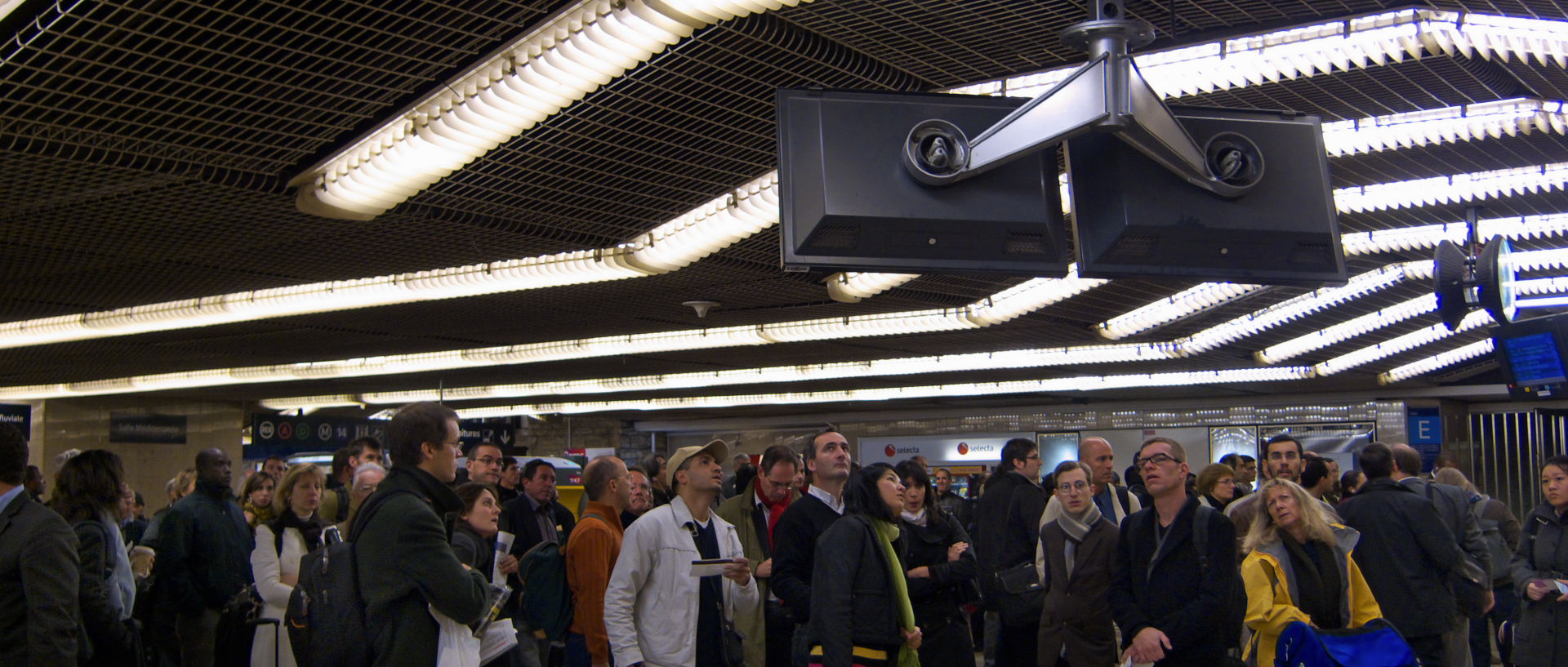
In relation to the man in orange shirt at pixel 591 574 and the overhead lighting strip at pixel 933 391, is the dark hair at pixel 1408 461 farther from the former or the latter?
the overhead lighting strip at pixel 933 391

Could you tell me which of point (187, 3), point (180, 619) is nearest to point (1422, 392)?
point (180, 619)

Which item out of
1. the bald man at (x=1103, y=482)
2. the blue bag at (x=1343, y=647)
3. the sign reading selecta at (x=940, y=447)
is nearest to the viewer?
the blue bag at (x=1343, y=647)

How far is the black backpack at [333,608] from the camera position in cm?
335

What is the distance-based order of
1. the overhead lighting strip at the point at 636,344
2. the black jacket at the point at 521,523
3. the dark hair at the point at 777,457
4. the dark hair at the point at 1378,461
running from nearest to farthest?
the dark hair at the point at 1378,461 → the dark hair at the point at 777,457 → the black jacket at the point at 521,523 → the overhead lighting strip at the point at 636,344

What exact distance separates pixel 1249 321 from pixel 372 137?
7762 mm

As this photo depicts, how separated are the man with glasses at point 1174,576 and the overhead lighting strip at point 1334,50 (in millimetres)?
1449

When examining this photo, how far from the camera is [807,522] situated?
5.23 metres

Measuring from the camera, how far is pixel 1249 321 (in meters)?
10.3

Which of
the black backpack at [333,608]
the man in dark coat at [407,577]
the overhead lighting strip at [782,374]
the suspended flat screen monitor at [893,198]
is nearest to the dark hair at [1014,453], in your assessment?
the suspended flat screen monitor at [893,198]

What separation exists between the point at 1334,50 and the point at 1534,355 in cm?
444

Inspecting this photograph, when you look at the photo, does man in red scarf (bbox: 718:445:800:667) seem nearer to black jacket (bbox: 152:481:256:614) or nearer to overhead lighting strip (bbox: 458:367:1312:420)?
black jacket (bbox: 152:481:256:614)

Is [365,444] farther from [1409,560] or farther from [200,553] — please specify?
[1409,560]

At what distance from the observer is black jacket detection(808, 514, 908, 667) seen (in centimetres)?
467

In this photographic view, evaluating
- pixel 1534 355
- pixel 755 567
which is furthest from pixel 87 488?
pixel 1534 355
